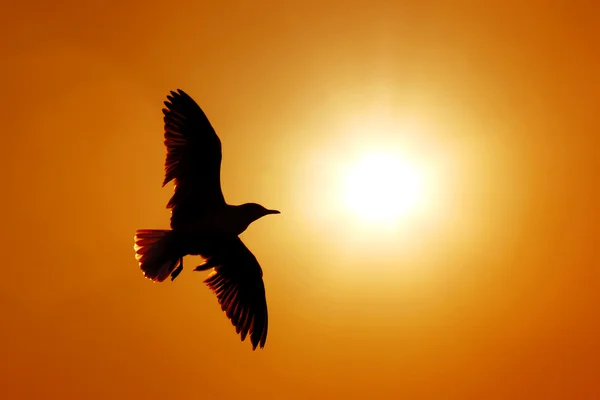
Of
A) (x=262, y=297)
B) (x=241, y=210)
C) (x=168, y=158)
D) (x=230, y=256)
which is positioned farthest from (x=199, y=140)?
(x=262, y=297)

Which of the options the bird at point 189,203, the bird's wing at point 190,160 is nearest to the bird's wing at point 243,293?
the bird at point 189,203

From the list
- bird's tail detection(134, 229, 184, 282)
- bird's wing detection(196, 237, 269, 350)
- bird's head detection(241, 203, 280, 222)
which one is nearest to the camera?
bird's head detection(241, 203, 280, 222)

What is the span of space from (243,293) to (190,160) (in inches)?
39.2

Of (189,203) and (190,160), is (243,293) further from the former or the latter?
(190,160)

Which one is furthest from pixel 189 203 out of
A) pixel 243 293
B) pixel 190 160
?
pixel 243 293

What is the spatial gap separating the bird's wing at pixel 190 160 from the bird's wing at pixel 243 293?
Result: 0.57 meters

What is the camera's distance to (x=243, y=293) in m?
4.37

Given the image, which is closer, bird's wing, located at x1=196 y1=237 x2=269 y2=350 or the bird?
the bird

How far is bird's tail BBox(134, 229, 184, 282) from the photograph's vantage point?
3.87m

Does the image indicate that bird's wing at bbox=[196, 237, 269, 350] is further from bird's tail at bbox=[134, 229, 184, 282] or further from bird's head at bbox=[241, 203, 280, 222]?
bird's head at bbox=[241, 203, 280, 222]

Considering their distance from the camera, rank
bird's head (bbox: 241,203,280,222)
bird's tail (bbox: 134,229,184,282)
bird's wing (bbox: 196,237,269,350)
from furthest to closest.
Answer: bird's wing (bbox: 196,237,269,350) < bird's tail (bbox: 134,229,184,282) < bird's head (bbox: 241,203,280,222)

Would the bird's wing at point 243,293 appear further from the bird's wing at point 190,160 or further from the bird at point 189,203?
the bird's wing at point 190,160

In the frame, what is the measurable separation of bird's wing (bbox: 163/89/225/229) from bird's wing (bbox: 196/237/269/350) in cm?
57

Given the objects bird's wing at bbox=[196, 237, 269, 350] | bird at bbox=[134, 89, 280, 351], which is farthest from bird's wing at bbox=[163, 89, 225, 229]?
bird's wing at bbox=[196, 237, 269, 350]
